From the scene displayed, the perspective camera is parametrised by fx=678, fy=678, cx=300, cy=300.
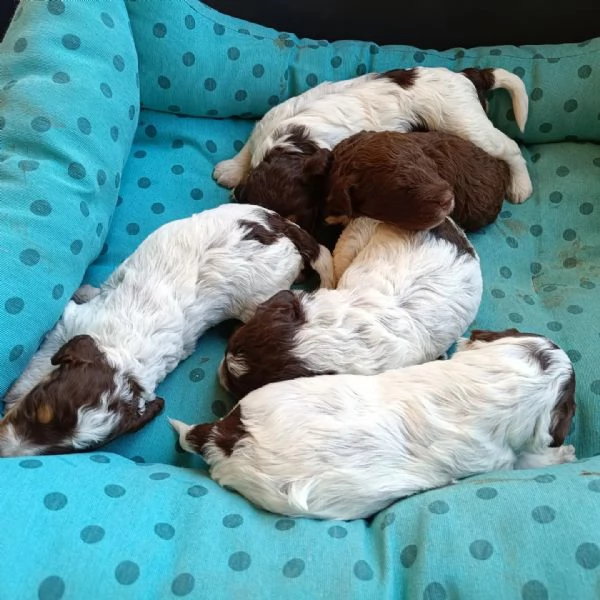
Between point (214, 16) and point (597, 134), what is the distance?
2095 mm

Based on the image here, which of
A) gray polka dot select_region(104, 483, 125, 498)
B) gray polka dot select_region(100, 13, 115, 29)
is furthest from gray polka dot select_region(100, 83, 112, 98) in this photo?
gray polka dot select_region(104, 483, 125, 498)

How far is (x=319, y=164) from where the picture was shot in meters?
3.01

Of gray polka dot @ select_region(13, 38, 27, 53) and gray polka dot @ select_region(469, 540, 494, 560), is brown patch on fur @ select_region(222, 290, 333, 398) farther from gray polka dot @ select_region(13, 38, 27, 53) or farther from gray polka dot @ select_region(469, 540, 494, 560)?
gray polka dot @ select_region(13, 38, 27, 53)

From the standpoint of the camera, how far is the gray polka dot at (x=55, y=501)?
199cm

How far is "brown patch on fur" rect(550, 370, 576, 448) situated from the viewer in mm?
2344

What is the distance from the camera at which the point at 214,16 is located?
347cm

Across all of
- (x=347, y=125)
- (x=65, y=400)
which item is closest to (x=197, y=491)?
(x=65, y=400)

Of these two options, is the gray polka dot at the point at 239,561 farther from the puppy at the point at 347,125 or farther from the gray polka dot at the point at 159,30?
the gray polka dot at the point at 159,30

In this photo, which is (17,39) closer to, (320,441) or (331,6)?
(331,6)

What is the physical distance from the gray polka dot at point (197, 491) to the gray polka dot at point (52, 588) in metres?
0.46

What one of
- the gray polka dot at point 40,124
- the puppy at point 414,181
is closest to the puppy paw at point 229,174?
the puppy at point 414,181

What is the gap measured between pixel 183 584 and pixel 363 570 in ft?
1.66

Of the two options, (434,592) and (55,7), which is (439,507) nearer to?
(434,592)

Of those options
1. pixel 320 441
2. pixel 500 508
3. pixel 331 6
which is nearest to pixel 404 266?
pixel 320 441
